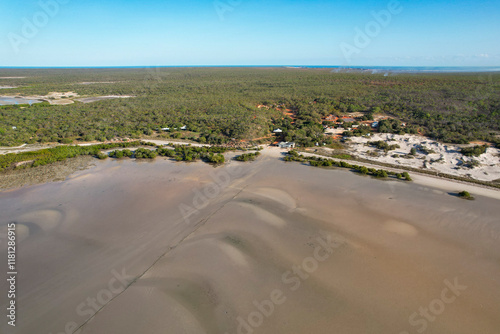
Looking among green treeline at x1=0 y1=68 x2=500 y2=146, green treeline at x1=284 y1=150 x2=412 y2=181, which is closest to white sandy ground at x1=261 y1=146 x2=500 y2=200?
green treeline at x1=284 y1=150 x2=412 y2=181

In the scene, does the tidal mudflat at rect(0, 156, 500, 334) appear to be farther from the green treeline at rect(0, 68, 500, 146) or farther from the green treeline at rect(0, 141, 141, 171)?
the green treeline at rect(0, 68, 500, 146)

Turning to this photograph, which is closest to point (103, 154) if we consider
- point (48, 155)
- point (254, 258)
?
point (48, 155)

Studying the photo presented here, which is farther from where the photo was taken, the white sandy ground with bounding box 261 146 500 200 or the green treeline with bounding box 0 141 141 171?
the green treeline with bounding box 0 141 141 171

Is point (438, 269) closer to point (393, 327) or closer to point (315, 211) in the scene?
point (393, 327)

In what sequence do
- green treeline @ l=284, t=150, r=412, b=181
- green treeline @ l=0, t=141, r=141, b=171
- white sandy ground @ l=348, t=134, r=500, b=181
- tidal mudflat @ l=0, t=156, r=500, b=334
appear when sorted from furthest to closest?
green treeline @ l=0, t=141, r=141, b=171 → white sandy ground @ l=348, t=134, r=500, b=181 → green treeline @ l=284, t=150, r=412, b=181 → tidal mudflat @ l=0, t=156, r=500, b=334

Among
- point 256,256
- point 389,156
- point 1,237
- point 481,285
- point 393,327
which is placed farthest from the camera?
point 389,156

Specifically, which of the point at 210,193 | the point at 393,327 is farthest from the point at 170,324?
the point at 210,193

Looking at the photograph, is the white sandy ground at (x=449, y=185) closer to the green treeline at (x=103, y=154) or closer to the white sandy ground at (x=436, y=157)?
the white sandy ground at (x=436, y=157)

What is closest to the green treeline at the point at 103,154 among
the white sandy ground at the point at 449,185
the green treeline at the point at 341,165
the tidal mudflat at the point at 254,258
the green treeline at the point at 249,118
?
the green treeline at the point at 249,118

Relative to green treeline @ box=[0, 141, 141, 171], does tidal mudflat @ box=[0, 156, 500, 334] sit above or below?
above
